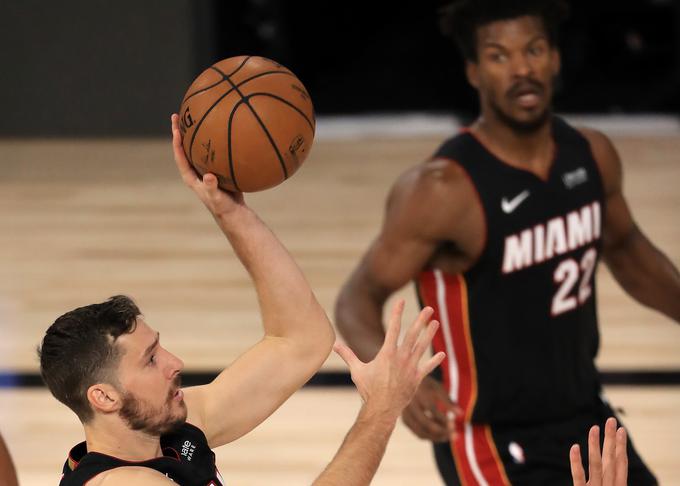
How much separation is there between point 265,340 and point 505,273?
1.04 m

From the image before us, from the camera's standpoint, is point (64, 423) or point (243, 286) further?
point (243, 286)

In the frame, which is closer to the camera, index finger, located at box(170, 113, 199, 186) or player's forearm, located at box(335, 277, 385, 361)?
index finger, located at box(170, 113, 199, 186)

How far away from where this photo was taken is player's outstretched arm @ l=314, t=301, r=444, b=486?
7.96 ft

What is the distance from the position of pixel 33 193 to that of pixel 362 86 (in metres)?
4.12

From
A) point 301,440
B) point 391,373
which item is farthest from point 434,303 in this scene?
point 301,440

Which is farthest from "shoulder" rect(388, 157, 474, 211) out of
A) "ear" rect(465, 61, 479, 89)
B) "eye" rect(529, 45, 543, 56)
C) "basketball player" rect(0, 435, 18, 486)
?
"basketball player" rect(0, 435, 18, 486)

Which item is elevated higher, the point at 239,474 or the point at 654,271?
the point at 654,271

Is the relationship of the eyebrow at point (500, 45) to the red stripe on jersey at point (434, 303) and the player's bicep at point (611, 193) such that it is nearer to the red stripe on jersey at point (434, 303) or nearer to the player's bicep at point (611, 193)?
the player's bicep at point (611, 193)

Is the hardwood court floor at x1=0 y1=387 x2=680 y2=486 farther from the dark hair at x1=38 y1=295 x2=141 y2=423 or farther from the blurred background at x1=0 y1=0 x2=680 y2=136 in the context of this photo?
the blurred background at x1=0 y1=0 x2=680 y2=136

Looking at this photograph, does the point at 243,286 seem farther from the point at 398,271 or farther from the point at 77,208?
the point at 398,271

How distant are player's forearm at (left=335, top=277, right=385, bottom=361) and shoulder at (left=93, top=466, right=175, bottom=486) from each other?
1.33 meters

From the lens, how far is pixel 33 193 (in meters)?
10.3

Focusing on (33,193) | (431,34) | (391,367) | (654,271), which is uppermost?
(391,367)

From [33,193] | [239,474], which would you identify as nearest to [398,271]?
[239,474]
